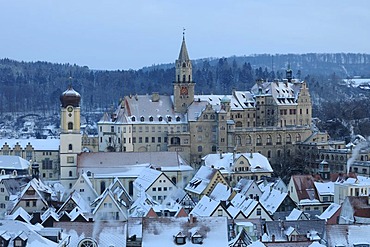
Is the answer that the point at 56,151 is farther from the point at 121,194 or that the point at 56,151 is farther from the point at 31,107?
the point at 31,107

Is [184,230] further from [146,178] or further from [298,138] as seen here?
[298,138]

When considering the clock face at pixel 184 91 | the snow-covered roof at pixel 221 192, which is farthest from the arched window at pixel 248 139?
the snow-covered roof at pixel 221 192

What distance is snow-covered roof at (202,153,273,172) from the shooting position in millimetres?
76812

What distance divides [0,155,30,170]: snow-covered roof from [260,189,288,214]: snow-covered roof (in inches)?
1078

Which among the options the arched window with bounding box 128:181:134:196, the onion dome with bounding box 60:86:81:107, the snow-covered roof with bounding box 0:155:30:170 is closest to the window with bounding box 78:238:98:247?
the arched window with bounding box 128:181:134:196

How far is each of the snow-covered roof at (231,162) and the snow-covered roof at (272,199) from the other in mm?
12830

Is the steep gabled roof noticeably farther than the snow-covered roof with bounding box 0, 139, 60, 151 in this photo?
No

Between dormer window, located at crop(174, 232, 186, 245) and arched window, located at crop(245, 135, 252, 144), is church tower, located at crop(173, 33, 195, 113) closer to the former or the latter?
arched window, located at crop(245, 135, 252, 144)

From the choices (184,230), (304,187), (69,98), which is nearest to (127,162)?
(69,98)

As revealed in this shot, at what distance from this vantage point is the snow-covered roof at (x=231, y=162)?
7681 cm

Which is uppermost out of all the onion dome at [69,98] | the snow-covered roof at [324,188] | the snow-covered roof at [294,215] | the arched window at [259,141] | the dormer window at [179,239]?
the onion dome at [69,98]

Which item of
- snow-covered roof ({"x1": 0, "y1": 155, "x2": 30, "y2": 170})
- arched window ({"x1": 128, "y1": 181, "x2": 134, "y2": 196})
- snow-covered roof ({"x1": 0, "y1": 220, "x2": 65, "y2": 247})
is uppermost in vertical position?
snow-covered roof ({"x1": 0, "y1": 220, "x2": 65, "y2": 247})

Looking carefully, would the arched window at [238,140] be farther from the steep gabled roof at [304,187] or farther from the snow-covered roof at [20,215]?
the snow-covered roof at [20,215]

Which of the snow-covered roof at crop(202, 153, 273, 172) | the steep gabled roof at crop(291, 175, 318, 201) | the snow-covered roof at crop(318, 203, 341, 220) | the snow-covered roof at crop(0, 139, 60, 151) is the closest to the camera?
the snow-covered roof at crop(318, 203, 341, 220)
